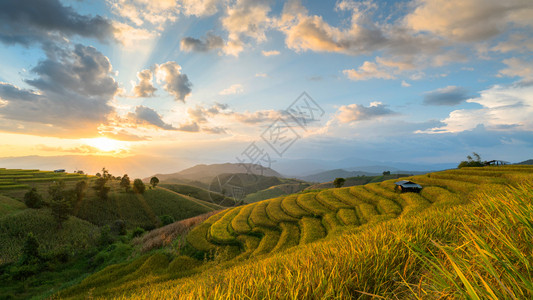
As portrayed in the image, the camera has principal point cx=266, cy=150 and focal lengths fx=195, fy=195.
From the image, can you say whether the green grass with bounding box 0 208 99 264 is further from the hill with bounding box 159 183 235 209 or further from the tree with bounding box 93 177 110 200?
the hill with bounding box 159 183 235 209

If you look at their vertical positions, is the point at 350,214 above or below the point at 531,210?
below

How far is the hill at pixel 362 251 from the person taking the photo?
1922 millimetres

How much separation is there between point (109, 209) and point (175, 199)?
52.4 feet

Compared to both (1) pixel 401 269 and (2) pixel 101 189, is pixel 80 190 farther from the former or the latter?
(1) pixel 401 269

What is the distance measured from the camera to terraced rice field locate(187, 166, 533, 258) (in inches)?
631

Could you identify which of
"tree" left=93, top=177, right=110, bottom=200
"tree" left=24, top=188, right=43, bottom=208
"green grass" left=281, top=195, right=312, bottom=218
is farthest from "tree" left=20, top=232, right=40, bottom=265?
"green grass" left=281, top=195, right=312, bottom=218

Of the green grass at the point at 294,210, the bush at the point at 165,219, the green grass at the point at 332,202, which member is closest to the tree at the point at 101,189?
the bush at the point at 165,219

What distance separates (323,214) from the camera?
20406mm

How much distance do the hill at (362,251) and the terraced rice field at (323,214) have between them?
11 centimetres

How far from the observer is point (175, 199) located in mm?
56719

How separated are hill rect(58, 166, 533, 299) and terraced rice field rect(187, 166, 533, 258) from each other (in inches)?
4.5

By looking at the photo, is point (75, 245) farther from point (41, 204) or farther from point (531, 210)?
point (531, 210)

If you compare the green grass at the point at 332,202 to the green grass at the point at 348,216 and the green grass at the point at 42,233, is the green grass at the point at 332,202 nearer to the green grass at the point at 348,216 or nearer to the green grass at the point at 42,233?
the green grass at the point at 348,216

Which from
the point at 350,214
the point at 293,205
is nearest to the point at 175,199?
the point at 293,205
